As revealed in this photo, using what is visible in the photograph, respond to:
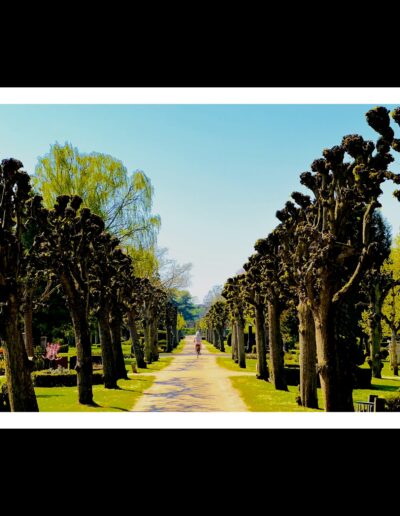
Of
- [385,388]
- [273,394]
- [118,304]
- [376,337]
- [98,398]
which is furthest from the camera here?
[376,337]

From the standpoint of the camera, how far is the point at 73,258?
1606cm

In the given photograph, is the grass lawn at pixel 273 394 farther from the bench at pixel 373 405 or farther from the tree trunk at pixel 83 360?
the tree trunk at pixel 83 360

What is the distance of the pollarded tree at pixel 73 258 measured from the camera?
15477 millimetres

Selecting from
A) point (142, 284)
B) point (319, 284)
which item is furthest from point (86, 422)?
point (142, 284)

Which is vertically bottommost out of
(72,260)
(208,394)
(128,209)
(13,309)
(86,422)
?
(208,394)

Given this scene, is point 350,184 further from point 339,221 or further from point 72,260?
point 72,260

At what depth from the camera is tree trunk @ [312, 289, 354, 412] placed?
10758 mm

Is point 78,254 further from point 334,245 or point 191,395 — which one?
point 334,245

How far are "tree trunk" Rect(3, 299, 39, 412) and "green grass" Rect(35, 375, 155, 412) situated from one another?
3.85m

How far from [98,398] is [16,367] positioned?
6.81m

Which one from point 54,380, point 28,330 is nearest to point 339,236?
point 54,380

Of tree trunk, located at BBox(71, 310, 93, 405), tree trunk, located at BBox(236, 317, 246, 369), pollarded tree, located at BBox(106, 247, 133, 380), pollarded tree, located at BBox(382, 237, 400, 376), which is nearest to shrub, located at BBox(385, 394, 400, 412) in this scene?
tree trunk, located at BBox(71, 310, 93, 405)
